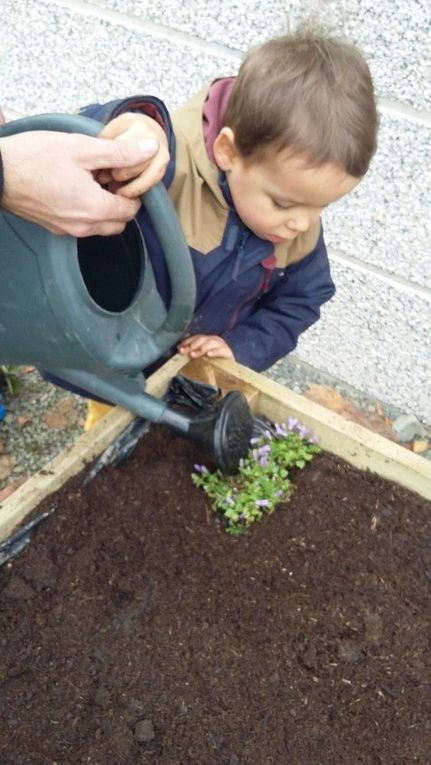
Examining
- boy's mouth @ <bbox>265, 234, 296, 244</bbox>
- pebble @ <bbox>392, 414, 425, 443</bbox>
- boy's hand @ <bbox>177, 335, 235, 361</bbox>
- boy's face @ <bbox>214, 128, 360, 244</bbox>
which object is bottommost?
pebble @ <bbox>392, 414, 425, 443</bbox>

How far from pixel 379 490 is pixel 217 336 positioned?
528 mm

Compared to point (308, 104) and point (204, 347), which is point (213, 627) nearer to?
point (204, 347)

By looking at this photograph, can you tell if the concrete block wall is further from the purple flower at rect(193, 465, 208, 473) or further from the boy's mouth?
the purple flower at rect(193, 465, 208, 473)

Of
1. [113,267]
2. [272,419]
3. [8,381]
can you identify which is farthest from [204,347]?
[8,381]

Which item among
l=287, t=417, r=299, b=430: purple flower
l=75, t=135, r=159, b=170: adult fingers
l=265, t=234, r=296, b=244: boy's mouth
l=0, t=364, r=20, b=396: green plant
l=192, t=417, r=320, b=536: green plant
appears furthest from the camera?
l=0, t=364, r=20, b=396: green plant

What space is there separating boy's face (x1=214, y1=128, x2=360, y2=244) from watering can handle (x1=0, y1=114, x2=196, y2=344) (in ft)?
1.08

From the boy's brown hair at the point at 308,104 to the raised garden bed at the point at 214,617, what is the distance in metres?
0.63

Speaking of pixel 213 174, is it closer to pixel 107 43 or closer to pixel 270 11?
pixel 270 11

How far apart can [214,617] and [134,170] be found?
2.90 feet

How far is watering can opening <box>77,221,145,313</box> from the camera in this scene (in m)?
1.37

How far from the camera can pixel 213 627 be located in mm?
1497

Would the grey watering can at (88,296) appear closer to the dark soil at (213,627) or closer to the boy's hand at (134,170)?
the boy's hand at (134,170)

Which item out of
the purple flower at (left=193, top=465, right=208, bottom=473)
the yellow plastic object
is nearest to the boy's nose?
the purple flower at (left=193, top=465, right=208, bottom=473)

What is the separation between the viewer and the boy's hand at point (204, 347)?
1823 mm
